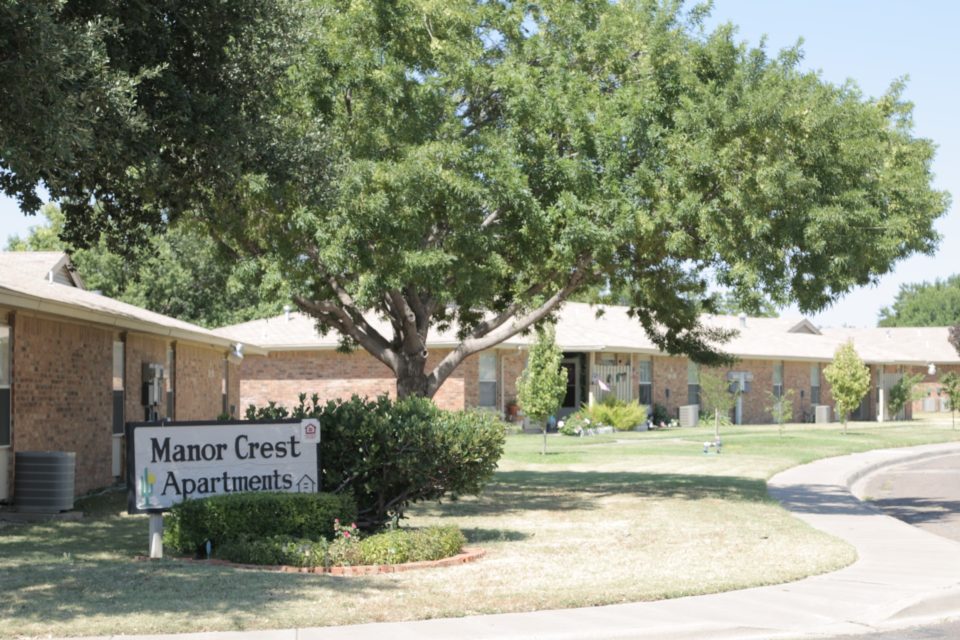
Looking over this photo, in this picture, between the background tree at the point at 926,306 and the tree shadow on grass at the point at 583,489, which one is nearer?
the tree shadow on grass at the point at 583,489

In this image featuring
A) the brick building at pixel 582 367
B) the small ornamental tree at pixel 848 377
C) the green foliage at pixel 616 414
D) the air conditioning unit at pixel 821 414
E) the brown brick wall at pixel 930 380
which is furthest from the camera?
the brown brick wall at pixel 930 380

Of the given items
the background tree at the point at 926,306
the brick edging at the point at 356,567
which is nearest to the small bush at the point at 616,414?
the brick edging at the point at 356,567

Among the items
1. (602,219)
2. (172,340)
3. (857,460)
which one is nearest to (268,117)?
(602,219)

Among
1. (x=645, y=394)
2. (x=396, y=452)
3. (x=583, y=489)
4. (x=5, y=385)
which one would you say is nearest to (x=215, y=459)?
(x=396, y=452)

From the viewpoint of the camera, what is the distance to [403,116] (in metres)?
17.8

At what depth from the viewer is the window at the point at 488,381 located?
40.5 meters

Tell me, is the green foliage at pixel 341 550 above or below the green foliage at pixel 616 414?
below

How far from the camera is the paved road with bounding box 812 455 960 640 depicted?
30.0 ft

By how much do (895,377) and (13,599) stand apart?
62568mm

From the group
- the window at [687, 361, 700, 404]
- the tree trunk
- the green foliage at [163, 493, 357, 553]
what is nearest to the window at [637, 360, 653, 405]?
the window at [687, 361, 700, 404]

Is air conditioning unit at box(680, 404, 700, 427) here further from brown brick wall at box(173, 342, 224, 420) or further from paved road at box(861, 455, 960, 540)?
brown brick wall at box(173, 342, 224, 420)

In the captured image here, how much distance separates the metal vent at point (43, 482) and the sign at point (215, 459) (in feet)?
13.9

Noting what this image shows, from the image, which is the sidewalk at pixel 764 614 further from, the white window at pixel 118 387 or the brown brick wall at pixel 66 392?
the white window at pixel 118 387

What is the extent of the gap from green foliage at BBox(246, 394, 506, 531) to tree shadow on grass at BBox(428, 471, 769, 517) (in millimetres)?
3702
